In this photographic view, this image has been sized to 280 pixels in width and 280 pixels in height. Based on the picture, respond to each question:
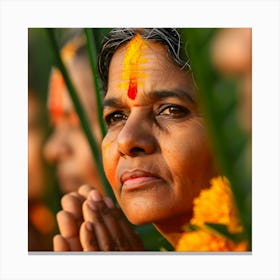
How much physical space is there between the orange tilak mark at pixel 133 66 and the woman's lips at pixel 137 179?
1.11ft

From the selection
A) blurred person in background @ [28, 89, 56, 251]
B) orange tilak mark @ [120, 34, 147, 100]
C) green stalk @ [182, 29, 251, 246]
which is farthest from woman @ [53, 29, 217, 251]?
green stalk @ [182, 29, 251, 246]

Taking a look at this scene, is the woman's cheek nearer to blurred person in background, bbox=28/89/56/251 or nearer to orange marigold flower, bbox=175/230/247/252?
blurred person in background, bbox=28/89/56/251

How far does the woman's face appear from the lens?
2551 mm

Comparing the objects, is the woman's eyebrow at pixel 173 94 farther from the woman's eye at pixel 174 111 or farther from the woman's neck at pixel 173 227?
the woman's neck at pixel 173 227

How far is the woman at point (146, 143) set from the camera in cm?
255

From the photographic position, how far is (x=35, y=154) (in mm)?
2719

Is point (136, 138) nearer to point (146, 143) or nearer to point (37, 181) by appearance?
point (146, 143)

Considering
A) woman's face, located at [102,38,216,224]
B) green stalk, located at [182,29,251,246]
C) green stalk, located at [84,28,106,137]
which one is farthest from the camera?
green stalk, located at [84,28,106,137]

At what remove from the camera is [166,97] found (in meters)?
2.57

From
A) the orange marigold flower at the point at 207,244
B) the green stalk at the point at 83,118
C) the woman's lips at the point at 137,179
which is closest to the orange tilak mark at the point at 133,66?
the green stalk at the point at 83,118

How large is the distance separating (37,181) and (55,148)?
17 centimetres
